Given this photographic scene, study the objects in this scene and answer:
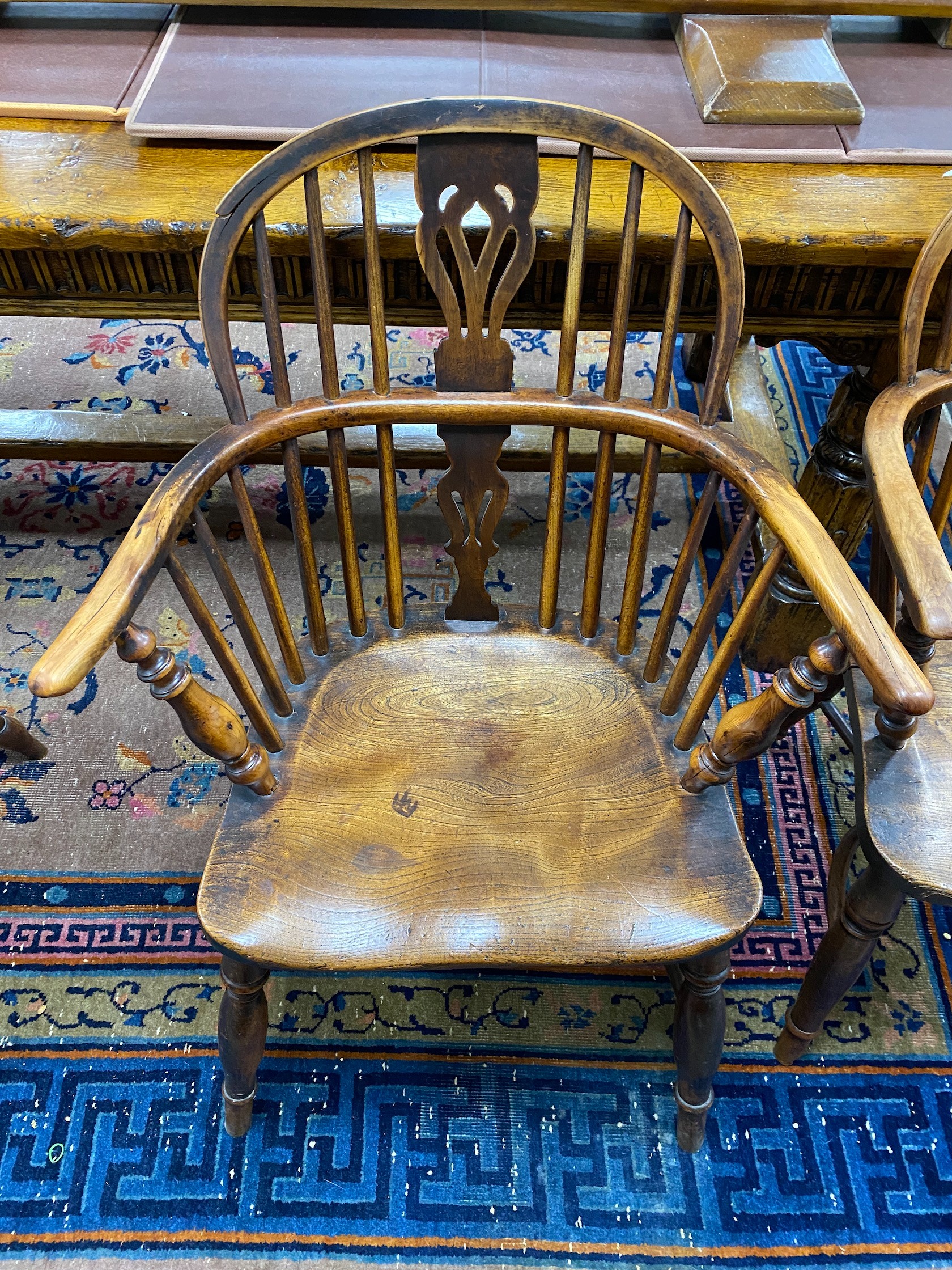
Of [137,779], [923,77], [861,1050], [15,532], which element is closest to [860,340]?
[923,77]

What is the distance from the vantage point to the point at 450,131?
3.30ft

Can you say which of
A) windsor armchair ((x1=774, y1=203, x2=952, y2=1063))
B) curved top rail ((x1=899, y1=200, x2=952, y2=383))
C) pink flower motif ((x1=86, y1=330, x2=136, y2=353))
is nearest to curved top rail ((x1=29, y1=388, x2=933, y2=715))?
windsor armchair ((x1=774, y1=203, x2=952, y2=1063))

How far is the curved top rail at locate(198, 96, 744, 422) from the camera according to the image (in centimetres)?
100

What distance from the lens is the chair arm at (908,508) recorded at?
3.19ft

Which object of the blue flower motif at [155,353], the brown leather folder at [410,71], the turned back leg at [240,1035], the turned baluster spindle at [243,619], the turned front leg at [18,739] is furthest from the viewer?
the blue flower motif at [155,353]

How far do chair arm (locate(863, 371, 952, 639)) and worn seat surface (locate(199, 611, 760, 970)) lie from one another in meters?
0.34

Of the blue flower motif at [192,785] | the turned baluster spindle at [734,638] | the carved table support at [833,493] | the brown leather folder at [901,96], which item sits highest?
the brown leather folder at [901,96]

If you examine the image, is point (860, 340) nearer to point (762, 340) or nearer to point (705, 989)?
point (762, 340)

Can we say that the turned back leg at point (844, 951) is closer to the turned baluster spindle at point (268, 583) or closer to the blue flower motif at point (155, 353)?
the turned baluster spindle at point (268, 583)

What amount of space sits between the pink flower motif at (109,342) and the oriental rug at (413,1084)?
3.49ft

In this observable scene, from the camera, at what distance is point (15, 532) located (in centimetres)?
215

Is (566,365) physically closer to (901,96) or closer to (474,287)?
(474,287)

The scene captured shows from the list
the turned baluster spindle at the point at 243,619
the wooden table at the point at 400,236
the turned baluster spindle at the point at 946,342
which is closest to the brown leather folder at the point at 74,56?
the wooden table at the point at 400,236

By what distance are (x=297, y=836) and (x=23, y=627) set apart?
116 cm
